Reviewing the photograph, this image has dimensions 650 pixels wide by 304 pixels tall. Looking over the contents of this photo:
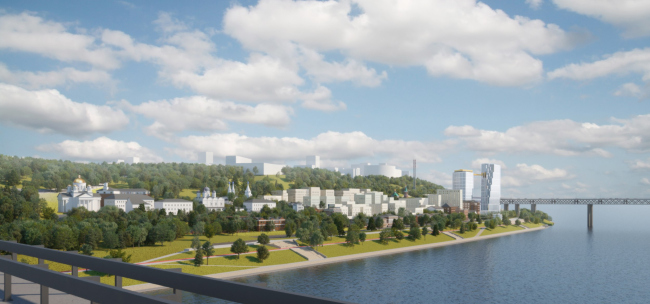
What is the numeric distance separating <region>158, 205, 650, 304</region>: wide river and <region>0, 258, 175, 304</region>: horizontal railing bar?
33.7 metres

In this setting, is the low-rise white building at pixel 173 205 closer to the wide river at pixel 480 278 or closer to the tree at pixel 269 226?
the tree at pixel 269 226

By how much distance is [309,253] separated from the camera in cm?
6900

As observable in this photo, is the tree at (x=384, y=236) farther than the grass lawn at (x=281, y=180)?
No

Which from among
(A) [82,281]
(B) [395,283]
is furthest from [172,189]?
(A) [82,281]

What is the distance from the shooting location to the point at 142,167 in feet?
559

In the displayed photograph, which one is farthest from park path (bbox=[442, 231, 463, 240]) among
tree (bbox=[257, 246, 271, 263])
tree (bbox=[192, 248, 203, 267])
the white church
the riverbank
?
the white church

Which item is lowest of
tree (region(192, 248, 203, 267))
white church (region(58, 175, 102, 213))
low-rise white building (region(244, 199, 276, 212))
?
tree (region(192, 248, 203, 267))

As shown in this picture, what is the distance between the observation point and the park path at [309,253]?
6731cm

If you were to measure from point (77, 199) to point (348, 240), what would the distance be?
5990 centimetres

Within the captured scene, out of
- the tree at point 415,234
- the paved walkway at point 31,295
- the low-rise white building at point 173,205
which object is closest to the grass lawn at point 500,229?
the tree at point 415,234

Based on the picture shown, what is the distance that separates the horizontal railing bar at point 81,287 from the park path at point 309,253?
6139 cm

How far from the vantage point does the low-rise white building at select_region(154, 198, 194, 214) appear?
361 feet

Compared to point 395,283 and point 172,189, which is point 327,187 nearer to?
point 172,189

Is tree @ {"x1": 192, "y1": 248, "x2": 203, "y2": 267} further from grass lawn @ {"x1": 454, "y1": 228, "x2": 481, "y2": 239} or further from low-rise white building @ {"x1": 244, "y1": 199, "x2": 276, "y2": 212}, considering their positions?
grass lawn @ {"x1": 454, "y1": 228, "x2": 481, "y2": 239}
